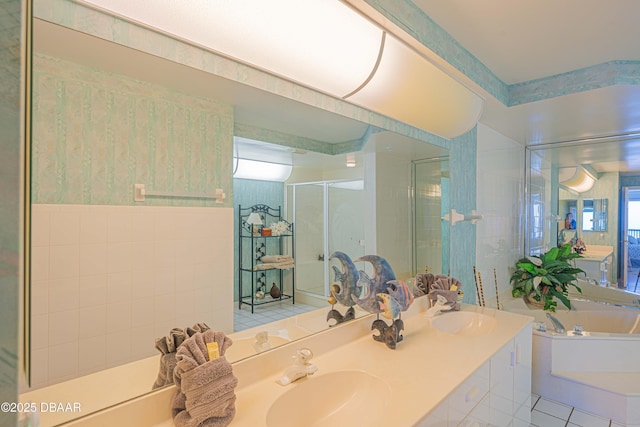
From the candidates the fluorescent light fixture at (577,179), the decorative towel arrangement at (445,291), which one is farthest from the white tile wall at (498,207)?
the decorative towel arrangement at (445,291)

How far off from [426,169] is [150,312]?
181 cm

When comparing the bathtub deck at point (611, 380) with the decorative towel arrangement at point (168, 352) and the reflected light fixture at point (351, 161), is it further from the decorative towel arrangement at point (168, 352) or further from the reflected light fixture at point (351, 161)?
the decorative towel arrangement at point (168, 352)

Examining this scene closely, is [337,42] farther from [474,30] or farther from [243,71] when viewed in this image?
[474,30]

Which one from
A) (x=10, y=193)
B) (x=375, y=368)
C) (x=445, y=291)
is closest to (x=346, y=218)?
(x=375, y=368)

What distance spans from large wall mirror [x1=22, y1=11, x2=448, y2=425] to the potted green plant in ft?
9.41

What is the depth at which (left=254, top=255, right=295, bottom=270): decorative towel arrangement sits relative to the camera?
1154mm

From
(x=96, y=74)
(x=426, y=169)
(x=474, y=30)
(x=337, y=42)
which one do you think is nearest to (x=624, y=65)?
(x=474, y=30)

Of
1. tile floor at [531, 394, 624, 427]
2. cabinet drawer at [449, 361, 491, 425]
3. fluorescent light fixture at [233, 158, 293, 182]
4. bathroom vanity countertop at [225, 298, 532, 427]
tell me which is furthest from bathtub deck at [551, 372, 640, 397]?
fluorescent light fixture at [233, 158, 293, 182]

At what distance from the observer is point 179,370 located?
0.81m

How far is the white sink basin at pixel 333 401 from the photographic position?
102 centimetres

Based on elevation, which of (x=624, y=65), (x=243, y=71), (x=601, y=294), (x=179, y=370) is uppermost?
(x=624, y=65)

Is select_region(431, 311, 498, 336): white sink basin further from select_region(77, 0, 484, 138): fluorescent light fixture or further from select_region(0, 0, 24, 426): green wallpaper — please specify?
select_region(0, 0, 24, 426): green wallpaper

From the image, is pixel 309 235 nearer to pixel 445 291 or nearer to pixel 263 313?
pixel 263 313

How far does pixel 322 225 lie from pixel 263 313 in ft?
1.37
